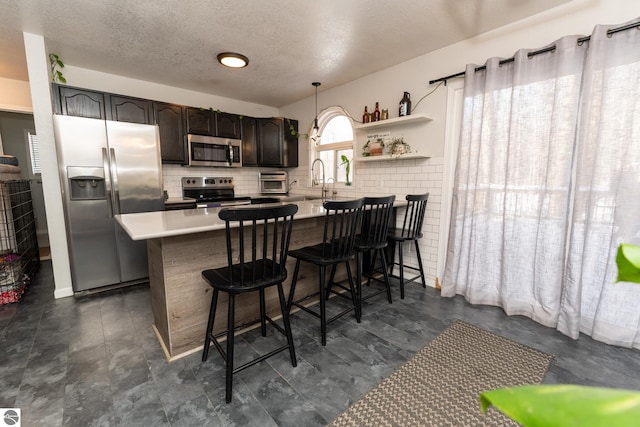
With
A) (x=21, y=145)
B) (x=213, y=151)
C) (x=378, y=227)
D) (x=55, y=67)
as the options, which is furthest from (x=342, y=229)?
(x=21, y=145)

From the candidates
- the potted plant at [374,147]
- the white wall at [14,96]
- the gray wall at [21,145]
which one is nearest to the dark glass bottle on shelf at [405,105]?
the potted plant at [374,147]

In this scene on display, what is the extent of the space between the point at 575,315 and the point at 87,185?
4.58 meters

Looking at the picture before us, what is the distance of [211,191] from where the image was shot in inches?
182

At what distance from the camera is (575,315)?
2.22m

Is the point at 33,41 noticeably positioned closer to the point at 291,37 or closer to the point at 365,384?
the point at 291,37

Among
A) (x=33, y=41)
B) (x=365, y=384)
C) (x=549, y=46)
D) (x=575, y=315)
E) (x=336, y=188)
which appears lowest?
(x=365, y=384)

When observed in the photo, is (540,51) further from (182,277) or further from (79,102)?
(79,102)

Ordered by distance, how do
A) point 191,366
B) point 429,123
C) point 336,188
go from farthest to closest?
1. point 336,188
2. point 429,123
3. point 191,366

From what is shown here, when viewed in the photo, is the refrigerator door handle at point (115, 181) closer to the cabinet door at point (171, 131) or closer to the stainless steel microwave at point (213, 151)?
the cabinet door at point (171, 131)

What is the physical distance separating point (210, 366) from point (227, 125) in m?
3.61

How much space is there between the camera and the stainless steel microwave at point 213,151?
4195mm

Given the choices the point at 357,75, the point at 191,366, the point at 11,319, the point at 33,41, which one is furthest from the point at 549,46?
the point at 11,319

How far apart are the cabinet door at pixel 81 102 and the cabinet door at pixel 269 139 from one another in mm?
2141

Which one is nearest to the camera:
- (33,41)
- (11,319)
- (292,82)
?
(11,319)
